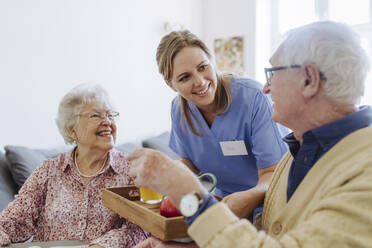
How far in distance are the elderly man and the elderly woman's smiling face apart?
2.44 feet

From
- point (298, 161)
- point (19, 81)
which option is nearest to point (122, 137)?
point (19, 81)

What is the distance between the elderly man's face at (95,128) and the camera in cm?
168

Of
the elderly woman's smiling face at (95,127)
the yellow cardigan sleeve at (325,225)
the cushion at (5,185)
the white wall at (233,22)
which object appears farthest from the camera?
the white wall at (233,22)

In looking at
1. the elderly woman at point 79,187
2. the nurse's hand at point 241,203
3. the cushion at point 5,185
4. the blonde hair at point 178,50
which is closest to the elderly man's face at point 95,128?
the elderly woman at point 79,187

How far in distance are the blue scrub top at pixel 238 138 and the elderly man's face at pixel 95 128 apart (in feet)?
1.16

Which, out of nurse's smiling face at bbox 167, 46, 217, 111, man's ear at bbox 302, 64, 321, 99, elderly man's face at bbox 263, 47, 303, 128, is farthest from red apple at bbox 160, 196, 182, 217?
nurse's smiling face at bbox 167, 46, 217, 111

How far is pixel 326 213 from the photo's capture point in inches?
30.5

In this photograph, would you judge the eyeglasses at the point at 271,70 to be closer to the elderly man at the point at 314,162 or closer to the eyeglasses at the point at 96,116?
the elderly man at the point at 314,162

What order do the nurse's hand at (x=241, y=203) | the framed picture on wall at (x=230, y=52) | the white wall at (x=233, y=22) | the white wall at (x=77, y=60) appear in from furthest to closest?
1. the framed picture on wall at (x=230, y=52)
2. the white wall at (x=233, y=22)
3. the white wall at (x=77, y=60)
4. the nurse's hand at (x=241, y=203)

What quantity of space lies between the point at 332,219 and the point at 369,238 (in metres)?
0.08

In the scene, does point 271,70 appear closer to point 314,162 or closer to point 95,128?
point 314,162

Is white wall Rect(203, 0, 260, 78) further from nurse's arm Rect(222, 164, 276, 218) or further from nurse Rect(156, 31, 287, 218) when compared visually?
nurse's arm Rect(222, 164, 276, 218)

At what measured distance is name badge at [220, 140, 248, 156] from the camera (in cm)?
163

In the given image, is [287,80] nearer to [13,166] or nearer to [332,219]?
[332,219]
